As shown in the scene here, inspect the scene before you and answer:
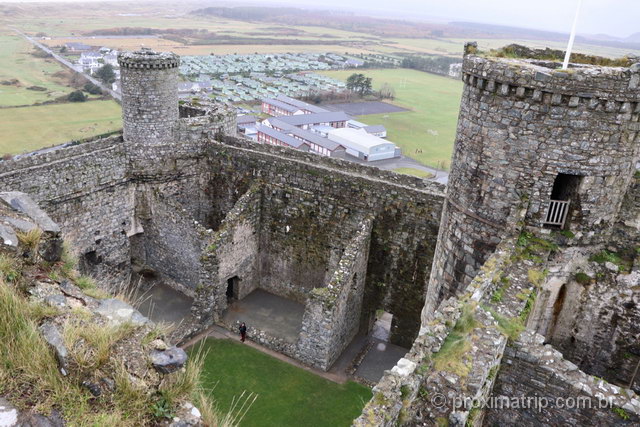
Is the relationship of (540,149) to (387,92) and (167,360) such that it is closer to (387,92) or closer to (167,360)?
(167,360)

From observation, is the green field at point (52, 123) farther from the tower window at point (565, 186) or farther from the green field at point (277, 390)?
the tower window at point (565, 186)

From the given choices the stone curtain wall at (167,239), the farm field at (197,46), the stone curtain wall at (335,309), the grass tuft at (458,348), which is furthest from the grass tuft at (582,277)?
the farm field at (197,46)

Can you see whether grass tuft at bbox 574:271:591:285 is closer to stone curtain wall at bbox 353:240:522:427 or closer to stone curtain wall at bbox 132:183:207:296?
stone curtain wall at bbox 353:240:522:427

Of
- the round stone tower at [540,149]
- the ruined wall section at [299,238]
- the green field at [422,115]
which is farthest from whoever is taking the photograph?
the green field at [422,115]

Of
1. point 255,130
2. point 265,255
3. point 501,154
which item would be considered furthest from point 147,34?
point 501,154

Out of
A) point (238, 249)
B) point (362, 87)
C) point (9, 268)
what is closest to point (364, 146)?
point (238, 249)

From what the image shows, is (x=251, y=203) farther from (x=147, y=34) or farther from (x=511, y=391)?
(x=147, y=34)

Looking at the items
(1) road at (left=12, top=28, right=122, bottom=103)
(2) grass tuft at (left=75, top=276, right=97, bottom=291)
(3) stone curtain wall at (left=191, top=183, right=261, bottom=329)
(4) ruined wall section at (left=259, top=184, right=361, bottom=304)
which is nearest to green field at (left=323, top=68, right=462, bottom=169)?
(1) road at (left=12, top=28, right=122, bottom=103)
